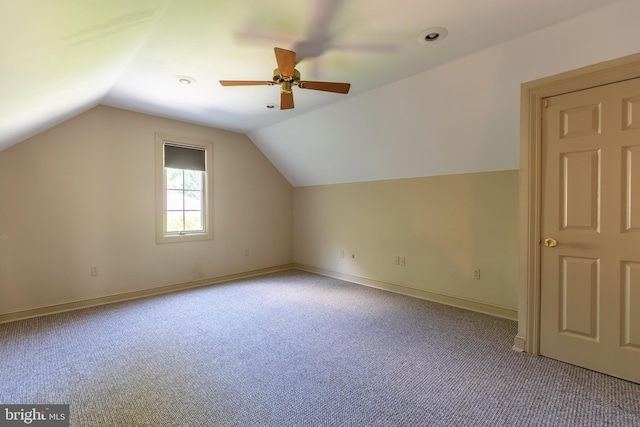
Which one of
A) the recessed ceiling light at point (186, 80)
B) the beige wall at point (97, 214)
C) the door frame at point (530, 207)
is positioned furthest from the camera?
the beige wall at point (97, 214)

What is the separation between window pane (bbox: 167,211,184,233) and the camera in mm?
4391

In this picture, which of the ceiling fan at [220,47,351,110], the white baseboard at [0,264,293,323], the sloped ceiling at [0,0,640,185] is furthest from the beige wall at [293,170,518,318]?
the ceiling fan at [220,47,351,110]

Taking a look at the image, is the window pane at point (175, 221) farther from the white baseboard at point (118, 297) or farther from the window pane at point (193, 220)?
the white baseboard at point (118, 297)

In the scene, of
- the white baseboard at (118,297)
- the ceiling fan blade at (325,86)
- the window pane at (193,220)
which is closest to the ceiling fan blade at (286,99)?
the ceiling fan blade at (325,86)

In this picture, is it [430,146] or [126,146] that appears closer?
[430,146]

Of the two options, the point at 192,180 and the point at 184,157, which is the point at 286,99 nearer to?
the point at 184,157

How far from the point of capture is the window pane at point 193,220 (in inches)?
180

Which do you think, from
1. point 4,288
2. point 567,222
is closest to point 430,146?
point 567,222

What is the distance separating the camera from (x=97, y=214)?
12.2 feet

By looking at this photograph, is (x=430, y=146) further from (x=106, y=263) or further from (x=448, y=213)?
(x=106, y=263)

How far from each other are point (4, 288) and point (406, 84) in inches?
193

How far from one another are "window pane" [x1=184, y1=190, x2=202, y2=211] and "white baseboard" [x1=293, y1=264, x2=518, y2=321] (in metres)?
2.48

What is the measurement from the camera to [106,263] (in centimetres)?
378

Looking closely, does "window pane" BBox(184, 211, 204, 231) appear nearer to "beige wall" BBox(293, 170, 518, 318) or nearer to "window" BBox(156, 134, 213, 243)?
"window" BBox(156, 134, 213, 243)
